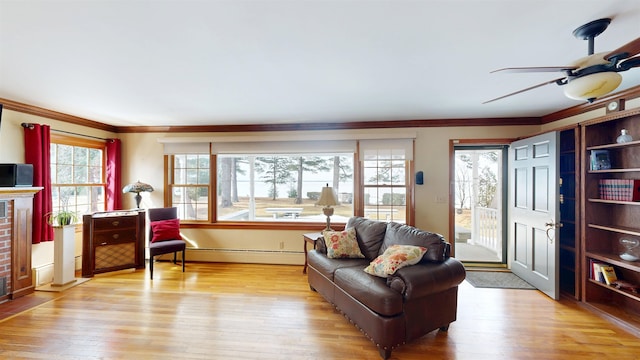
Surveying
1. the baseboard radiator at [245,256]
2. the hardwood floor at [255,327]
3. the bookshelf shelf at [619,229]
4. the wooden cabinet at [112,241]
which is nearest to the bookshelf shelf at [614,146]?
the bookshelf shelf at [619,229]

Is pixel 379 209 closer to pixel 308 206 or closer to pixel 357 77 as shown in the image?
pixel 308 206

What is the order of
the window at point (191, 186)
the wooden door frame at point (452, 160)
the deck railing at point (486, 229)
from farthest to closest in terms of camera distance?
1. the deck railing at point (486, 229)
2. the window at point (191, 186)
3. the wooden door frame at point (452, 160)

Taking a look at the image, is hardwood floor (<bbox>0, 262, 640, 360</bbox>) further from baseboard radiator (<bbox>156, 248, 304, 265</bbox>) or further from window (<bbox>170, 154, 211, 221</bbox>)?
window (<bbox>170, 154, 211, 221</bbox>)

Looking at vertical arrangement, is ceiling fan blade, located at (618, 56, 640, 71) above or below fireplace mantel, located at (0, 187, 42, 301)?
above

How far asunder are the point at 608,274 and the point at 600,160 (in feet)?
3.89

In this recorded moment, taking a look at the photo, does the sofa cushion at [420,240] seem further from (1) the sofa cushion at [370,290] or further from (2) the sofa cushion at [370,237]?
(1) the sofa cushion at [370,290]

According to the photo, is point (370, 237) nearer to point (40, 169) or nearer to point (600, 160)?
point (600, 160)

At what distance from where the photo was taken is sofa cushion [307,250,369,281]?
Result: 9.24ft

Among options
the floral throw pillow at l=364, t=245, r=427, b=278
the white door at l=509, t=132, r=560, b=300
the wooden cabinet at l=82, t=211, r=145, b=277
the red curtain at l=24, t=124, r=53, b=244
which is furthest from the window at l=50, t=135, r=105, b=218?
the white door at l=509, t=132, r=560, b=300

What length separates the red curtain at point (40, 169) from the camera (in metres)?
3.39

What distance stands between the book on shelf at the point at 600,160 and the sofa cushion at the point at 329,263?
2.65 metres

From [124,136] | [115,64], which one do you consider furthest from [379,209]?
[124,136]

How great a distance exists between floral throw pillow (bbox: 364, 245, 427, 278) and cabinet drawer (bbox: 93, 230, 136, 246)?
12.2ft

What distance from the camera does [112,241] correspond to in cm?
398
